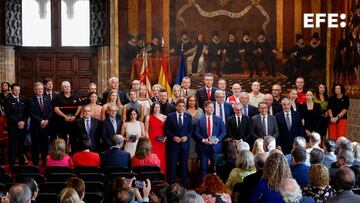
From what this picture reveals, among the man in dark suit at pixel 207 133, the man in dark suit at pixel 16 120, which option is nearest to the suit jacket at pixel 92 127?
the man in dark suit at pixel 16 120

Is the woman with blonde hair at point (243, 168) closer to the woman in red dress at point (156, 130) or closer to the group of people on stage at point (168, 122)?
the group of people on stage at point (168, 122)

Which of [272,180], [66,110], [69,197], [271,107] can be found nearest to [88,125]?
[66,110]

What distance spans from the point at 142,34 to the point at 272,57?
157 inches

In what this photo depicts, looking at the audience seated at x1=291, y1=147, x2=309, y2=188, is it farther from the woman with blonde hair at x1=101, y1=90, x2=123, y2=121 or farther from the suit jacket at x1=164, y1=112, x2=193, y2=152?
the woman with blonde hair at x1=101, y1=90, x2=123, y2=121

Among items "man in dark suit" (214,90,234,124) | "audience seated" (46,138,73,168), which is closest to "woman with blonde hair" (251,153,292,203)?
"audience seated" (46,138,73,168)

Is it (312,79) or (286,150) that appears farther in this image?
(312,79)

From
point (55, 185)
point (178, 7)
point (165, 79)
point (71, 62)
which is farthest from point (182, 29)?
point (55, 185)

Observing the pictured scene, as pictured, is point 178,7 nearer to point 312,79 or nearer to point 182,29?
point 182,29

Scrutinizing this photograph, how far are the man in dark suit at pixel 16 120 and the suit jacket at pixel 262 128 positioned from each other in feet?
15.9

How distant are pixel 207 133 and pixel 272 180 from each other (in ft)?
18.9

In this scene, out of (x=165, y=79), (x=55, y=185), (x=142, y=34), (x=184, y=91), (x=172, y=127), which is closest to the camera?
(x=55, y=185)

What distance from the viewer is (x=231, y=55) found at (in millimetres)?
20094

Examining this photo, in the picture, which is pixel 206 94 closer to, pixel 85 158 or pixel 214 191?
pixel 85 158

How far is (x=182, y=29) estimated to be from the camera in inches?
789
